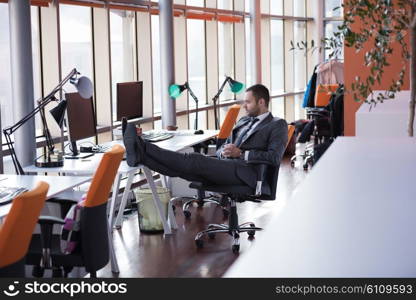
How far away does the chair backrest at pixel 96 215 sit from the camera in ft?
12.5

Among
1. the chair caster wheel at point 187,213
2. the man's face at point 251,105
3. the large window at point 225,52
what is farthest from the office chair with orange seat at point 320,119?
the man's face at point 251,105

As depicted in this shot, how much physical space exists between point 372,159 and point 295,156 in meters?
8.29

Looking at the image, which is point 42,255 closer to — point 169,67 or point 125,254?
point 125,254

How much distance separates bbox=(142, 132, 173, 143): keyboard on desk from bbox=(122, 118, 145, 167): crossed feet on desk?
1.19m

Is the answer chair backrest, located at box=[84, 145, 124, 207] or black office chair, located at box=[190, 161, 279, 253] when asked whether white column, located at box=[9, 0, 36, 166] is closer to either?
black office chair, located at box=[190, 161, 279, 253]

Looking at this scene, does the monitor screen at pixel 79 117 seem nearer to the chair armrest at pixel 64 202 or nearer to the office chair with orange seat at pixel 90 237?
the chair armrest at pixel 64 202

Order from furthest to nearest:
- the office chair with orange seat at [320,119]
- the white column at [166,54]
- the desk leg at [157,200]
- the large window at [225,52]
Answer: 1. the large window at [225,52]
2. the office chair with orange seat at [320,119]
3. the white column at [166,54]
4. the desk leg at [157,200]

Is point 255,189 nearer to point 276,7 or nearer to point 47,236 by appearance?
point 47,236

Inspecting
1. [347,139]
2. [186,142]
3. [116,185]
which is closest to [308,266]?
[347,139]

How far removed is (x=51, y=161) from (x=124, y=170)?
0.50m

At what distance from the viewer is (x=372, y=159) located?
2.36m

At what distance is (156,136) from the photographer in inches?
279

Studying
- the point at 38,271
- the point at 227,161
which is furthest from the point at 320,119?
the point at 38,271

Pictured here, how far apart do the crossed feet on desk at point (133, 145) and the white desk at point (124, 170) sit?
5 centimetres
